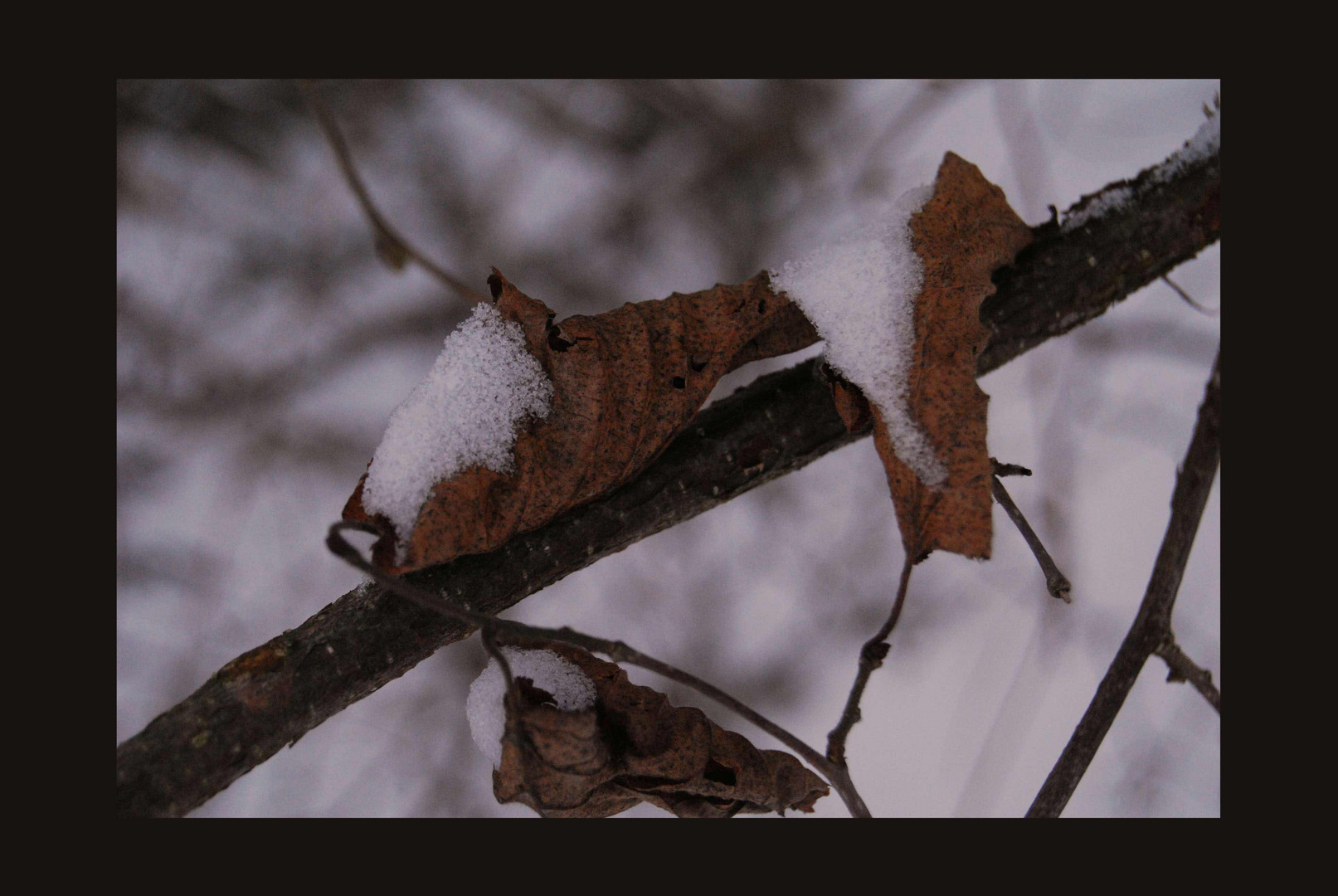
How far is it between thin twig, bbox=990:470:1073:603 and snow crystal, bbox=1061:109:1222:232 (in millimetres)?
439

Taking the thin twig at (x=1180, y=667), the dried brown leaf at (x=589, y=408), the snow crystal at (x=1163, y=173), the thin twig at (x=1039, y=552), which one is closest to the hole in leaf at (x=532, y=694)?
the dried brown leaf at (x=589, y=408)

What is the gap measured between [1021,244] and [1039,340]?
15 centimetres

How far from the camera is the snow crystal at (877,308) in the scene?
99 cm

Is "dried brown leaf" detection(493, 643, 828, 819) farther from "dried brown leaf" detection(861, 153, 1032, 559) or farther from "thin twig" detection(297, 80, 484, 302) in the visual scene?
"thin twig" detection(297, 80, 484, 302)

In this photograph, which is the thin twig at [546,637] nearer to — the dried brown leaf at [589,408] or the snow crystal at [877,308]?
the dried brown leaf at [589,408]

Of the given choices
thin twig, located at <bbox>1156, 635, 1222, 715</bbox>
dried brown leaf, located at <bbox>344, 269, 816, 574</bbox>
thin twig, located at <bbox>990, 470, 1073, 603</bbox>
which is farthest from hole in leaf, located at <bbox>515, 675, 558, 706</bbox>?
thin twig, located at <bbox>1156, 635, 1222, 715</bbox>

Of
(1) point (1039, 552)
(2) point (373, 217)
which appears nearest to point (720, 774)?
(1) point (1039, 552)

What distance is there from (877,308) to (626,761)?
0.64 m

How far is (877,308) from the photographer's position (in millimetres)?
1044

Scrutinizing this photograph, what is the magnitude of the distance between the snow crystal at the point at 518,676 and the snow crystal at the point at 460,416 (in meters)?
0.22

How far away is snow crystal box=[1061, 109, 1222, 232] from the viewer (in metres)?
1.19

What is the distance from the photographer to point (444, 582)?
1022mm

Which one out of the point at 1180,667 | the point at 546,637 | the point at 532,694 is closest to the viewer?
the point at 546,637

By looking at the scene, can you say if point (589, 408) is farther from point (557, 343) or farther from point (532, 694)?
point (532, 694)
